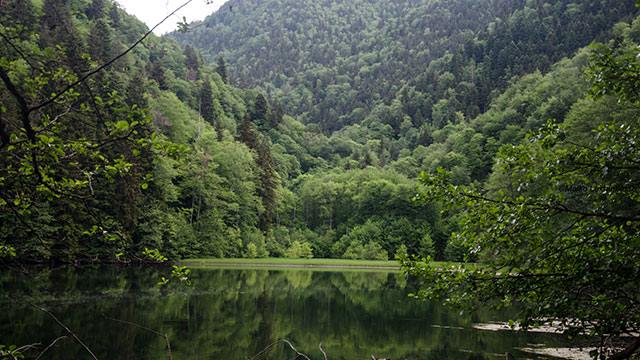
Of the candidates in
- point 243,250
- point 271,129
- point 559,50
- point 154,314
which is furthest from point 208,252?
point 559,50

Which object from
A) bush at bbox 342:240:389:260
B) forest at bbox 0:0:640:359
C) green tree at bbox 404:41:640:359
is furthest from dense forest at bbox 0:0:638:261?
green tree at bbox 404:41:640:359

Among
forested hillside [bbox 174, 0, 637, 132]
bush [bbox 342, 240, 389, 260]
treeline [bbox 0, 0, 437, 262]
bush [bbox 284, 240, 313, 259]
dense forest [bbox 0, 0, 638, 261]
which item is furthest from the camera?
forested hillside [bbox 174, 0, 637, 132]

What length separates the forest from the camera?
4727mm

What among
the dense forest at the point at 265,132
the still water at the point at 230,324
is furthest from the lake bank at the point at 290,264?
the still water at the point at 230,324

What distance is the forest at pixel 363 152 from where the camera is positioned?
473cm

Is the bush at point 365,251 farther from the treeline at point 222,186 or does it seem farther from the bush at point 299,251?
the bush at point 299,251

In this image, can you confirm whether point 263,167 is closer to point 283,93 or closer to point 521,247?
point 521,247

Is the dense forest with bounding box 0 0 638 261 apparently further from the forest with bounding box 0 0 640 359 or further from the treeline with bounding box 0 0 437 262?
the treeline with bounding box 0 0 437 262

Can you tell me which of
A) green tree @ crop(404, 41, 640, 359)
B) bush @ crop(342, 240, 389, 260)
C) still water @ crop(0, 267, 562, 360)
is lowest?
bush @ crop(342, 240, 389, 260)

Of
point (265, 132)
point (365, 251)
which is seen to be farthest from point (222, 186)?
point (265, 132)

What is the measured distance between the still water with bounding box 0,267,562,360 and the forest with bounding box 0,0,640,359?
3035 mm

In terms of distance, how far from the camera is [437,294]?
598 centimetres

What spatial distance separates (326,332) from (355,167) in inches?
3696

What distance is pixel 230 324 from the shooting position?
70.0ft
